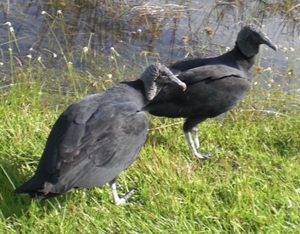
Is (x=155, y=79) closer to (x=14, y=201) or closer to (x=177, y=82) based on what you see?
(x=177, y=82)

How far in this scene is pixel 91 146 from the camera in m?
2.93

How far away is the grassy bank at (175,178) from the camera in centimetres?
304

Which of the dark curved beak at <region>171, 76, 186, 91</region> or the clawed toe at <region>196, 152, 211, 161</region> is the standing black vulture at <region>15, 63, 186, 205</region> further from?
the clawed toe at <region>196, 152, 211, 161</region>

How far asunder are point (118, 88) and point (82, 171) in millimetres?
663

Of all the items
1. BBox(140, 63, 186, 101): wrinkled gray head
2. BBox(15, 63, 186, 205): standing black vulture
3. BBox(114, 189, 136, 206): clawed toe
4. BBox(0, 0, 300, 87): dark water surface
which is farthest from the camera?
BBox(0, 0, 300, 87): dark water surface

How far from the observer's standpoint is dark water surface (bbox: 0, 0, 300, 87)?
5.27 metres

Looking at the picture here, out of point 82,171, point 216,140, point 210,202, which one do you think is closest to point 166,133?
point 216,140

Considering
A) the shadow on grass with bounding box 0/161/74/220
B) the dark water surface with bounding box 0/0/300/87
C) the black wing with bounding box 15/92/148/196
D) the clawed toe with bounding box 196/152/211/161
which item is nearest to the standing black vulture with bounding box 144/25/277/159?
the clawed toe with bounding box 196/152/211/161

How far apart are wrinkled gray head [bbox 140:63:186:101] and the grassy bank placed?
43cm

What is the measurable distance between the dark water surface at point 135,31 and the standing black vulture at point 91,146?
6.27ft

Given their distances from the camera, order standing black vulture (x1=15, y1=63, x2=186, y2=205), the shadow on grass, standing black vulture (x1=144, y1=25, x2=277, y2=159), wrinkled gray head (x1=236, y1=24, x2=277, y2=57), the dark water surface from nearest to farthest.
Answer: standing black vulture (x1=15, y1=63, x2=186, y2=205) < the shadow on grass < standing black vulture (x1=144, y1=25, x2=277, y2=159) < wrinkled gray head (x1=236, y1=24, x2=277, y2=57) < the dark water surface

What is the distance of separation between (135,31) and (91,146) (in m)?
3.20

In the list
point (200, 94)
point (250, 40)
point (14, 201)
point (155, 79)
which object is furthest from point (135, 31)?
point (14, 201)

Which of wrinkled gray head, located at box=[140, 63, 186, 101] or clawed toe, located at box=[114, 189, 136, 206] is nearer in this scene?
clawed toe, located at box=[114, 189, 136, 206]
